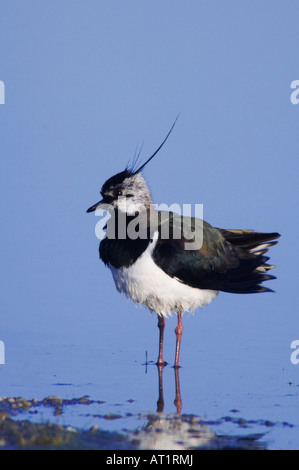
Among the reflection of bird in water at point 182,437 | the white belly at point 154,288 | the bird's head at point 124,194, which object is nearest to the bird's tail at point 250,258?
the white belly at point 154,288

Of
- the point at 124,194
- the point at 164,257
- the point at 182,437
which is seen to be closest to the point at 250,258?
the point at 164,257

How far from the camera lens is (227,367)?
7297mm

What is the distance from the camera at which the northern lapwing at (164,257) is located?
720 cm

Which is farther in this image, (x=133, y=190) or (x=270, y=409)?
(x=133, y=190)

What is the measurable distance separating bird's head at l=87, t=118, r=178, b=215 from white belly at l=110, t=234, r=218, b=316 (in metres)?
0.58

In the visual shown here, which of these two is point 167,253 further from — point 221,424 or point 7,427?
point 7,427

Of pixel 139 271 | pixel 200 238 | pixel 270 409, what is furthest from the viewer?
pixel 200 238

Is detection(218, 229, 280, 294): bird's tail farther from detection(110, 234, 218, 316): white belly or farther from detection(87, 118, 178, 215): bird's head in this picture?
detection(87, 118, 178, 215): bird's head

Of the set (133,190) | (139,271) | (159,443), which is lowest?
(159,443)

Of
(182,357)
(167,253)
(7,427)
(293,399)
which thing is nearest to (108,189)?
(167,253)

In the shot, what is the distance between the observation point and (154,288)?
23.5ft

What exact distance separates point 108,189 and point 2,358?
189 cm

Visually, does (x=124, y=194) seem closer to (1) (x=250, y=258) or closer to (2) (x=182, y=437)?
(1) (x=250, y=258)

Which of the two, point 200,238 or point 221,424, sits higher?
point 200,238
